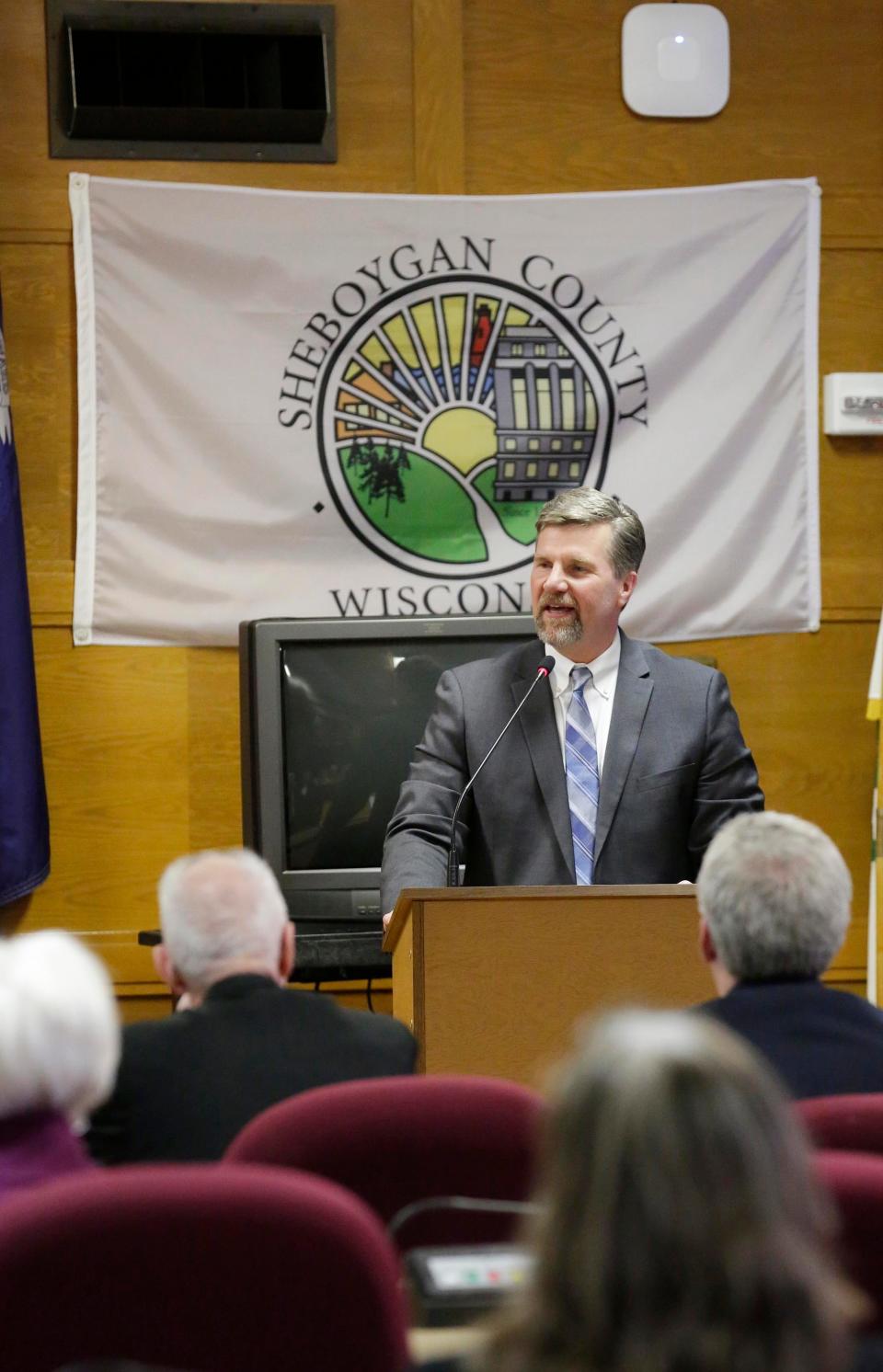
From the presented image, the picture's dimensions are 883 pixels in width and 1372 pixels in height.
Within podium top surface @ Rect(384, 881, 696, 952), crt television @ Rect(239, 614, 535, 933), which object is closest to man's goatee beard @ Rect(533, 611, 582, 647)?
crt television @ Rect(239, 614, 535, 933)

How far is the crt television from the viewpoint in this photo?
4.80m

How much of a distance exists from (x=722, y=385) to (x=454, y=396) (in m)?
0.84

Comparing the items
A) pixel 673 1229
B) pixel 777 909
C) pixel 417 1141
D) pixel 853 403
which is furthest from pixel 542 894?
pixel 853 403

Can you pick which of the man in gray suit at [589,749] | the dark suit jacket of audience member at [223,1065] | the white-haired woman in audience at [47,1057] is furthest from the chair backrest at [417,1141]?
the man in gray suit at [589,749]

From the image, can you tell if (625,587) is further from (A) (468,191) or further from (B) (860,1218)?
(B) (860,1218)

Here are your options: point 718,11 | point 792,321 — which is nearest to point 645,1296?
point 792,321

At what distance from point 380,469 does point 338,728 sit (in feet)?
3.23

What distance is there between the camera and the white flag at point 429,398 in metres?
5.29

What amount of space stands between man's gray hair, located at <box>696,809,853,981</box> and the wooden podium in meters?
0.89

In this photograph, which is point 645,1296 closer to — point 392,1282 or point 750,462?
point 392,1282

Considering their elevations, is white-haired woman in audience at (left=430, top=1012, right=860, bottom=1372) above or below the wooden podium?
above

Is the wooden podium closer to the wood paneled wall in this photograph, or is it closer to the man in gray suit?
the man in gray suit

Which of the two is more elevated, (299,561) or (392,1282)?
(299,561)

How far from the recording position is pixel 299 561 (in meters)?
5.38
